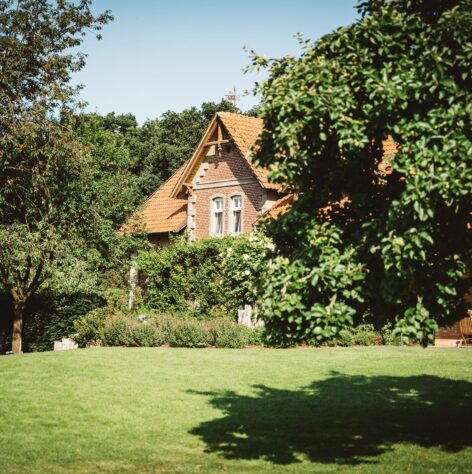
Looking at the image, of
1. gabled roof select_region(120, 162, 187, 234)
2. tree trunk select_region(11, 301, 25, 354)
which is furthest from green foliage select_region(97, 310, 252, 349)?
gabled roof select_region(120, 162, 187, 234)

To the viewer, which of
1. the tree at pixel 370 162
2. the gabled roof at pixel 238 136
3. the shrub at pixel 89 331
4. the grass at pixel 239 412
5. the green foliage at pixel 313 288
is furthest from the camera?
the gabled roof at pixel 238 136

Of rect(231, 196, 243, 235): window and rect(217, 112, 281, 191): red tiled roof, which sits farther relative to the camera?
rect(231, 196, 243, 235): window

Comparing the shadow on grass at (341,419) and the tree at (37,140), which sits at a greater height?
the tree at (37,140)

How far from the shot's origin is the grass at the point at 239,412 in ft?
28.3

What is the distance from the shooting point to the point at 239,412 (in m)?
11.6

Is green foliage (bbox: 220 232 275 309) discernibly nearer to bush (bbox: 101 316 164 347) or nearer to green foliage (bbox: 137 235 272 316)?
green foliage (bbox: 137 235 272 316)

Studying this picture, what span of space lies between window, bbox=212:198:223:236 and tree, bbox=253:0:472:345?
2338 centimetres

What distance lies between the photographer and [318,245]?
778 cm

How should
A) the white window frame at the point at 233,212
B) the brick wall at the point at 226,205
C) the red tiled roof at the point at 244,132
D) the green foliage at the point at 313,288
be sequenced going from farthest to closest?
the white window frame at the point at 233,212 < the brick wall at the point at 226,205 < the red tiled roof at the point at 244,132 < the green foliage at the point at 313,288

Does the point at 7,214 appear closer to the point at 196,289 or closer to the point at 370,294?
the point at 196,289

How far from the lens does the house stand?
30.1 m

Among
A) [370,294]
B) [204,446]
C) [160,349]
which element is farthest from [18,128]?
[370,294]

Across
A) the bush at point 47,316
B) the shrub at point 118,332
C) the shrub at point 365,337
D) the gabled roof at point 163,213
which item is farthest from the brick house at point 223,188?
the shrub at point 365,337

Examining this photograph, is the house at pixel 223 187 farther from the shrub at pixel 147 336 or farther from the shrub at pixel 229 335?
the shrub at pixel 147 336
